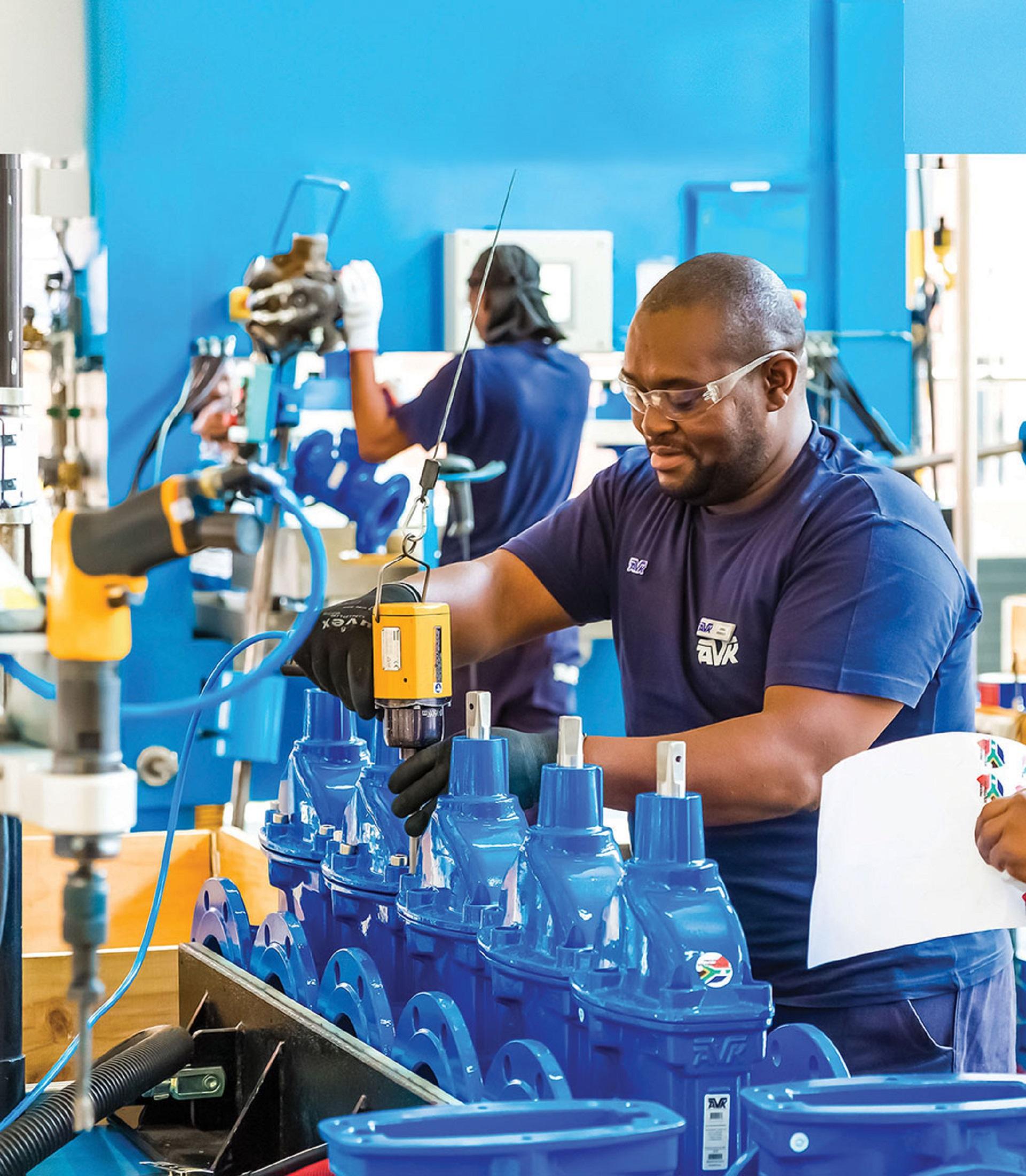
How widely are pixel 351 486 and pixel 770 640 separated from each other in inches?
68.4

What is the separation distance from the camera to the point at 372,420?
314 cm

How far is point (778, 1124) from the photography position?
76 cm

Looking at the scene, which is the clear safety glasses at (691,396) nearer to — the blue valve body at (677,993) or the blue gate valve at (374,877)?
the blue gate valve at (374,877)

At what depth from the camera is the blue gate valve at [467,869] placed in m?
1.15

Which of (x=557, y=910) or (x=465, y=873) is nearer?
(x=557, y=910)

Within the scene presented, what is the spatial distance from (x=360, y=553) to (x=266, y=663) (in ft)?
7.42

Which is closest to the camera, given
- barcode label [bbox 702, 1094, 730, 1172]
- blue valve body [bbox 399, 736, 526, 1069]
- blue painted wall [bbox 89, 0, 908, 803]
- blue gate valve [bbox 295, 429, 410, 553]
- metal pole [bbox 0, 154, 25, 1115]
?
barcode label [bbox 702, 1094, 730, 1172]

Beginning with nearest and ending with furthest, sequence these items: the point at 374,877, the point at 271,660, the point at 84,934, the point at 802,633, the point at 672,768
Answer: the point at 84,934 → the point at 271,660 → the point at 672,768 → the point at 374,877 → the point at 802,633

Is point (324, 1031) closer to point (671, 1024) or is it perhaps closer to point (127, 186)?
point (671, 1024)

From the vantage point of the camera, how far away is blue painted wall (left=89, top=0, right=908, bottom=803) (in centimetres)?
287

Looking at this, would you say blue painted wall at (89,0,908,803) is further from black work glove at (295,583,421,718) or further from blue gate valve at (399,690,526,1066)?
blue gate valve at (399,690,526,1066)

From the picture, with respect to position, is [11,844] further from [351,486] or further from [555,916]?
[351,486]

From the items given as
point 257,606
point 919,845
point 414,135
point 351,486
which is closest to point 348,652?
point 919,845

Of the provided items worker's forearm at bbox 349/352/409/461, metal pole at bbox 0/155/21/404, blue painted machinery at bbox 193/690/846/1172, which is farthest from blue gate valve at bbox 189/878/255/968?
worker's forearm at bbox 349/352/409/461
